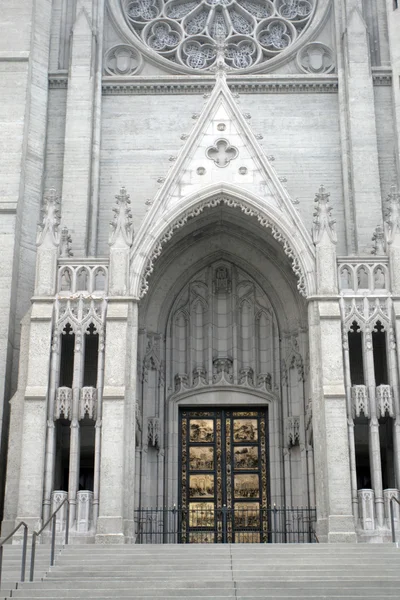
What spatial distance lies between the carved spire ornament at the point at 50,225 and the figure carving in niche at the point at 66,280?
2.19 feet

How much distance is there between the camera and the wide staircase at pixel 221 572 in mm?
13953

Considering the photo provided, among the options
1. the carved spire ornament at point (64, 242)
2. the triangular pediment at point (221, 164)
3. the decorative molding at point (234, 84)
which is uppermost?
the decorative molding at point (234, 84)

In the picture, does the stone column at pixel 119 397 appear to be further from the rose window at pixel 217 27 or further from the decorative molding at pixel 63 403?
the rose window at pixel 217 27

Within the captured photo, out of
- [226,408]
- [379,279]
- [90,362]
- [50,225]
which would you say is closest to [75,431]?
[90,362]

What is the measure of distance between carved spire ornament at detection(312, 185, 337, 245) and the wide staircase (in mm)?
7052

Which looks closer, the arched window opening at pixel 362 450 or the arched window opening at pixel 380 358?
the arched window opening at pixel 362 450

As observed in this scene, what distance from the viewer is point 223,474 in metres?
22.7

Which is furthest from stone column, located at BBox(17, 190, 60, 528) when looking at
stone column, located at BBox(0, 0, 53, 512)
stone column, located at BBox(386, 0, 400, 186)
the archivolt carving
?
stone column, located at BBox(386, 0, 400, 186)

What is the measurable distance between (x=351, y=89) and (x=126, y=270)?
840 cm

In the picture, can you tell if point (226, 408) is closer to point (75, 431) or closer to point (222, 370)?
point (222, 370)

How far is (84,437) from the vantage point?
21.4 metres

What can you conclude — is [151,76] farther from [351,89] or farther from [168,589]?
[168,589]

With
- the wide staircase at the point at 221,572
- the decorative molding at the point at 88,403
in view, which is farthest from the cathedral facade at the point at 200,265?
the wide staircase at the point at 221,572

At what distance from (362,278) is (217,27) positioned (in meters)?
9.94
